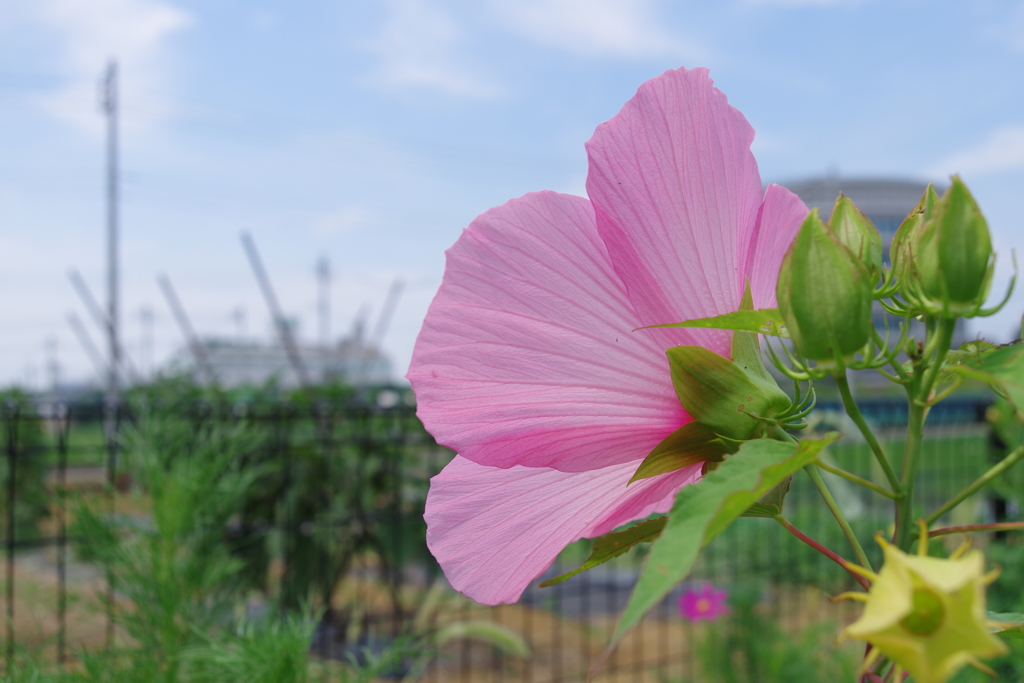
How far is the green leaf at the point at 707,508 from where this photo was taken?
0.16 m

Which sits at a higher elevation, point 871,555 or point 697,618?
point 871,555

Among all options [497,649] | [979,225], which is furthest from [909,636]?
[497,649]

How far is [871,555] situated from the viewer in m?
2.19

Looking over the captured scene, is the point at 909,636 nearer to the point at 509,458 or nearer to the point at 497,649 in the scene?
the point at 509,458

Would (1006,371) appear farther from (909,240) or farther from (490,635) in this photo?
(490,635)

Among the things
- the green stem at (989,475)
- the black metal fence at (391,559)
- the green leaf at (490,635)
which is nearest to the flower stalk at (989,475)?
the green stem at (989,475)

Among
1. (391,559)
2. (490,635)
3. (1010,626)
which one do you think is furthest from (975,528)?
(391,559)

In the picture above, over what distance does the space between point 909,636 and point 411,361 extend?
17 centimetres

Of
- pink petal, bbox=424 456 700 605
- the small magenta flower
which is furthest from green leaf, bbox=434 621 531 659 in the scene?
pink petal, bbox=424 456 700 605

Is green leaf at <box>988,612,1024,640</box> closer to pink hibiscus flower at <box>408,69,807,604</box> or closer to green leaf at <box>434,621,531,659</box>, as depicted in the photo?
pink hibiscus flower at <box>408,69,807,604</box>

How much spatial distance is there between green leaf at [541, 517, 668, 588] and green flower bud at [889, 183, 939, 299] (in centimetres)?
11

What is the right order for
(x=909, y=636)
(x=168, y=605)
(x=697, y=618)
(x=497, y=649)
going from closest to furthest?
(x=909, y=636)
(x=168, y=605)
(x=697, y=618)
(x=497, y=649)

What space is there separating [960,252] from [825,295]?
0.04 meters

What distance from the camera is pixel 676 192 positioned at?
0.26 m
